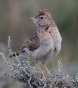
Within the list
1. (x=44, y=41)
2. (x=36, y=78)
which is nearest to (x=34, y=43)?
(x=44, y=41)

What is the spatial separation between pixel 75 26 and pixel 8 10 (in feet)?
7.53

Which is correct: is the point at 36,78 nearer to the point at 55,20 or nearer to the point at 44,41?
the point at 44,41

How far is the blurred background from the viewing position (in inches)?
523

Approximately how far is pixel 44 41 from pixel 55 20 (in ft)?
18.2

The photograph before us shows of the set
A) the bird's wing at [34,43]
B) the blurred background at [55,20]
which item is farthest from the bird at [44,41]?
the blurred background at [55,20]

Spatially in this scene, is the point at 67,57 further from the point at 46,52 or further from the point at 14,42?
Result: the point at 46,52

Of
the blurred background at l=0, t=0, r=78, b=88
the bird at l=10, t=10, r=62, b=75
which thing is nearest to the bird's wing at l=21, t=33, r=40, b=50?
the bird at l=10, t=10, r=62, b=75

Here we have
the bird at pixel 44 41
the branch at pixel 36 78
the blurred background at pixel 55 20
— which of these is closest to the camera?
the branch at pixel 36 78

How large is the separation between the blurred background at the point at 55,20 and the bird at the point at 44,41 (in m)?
2.28

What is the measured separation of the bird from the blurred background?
2.28m

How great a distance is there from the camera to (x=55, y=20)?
1455 centimetres

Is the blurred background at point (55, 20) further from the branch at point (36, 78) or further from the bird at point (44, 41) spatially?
the branch at point (36, 78)

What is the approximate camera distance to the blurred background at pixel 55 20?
43.6 ft

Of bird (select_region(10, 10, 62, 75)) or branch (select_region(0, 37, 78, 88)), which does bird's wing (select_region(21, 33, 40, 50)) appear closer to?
bird (select_region(10, 10, 62, 75))
